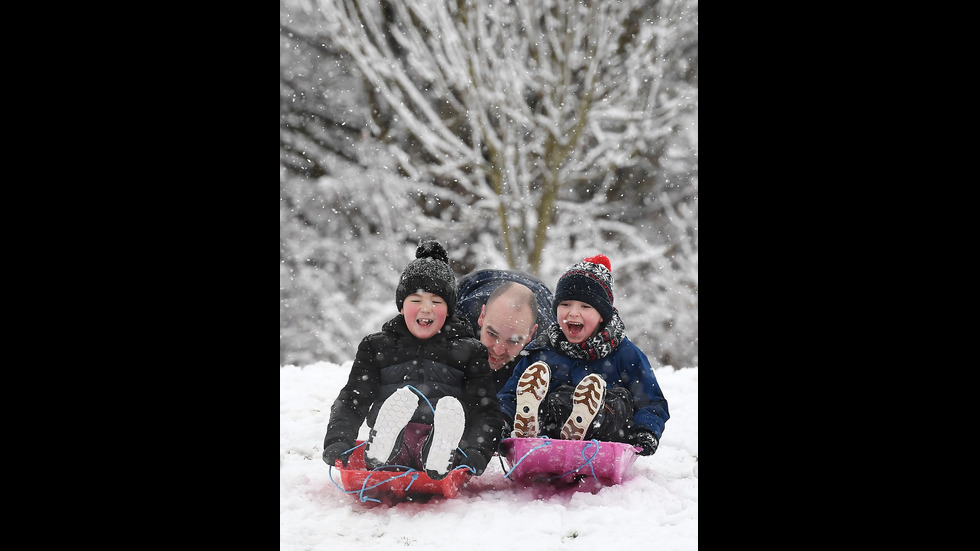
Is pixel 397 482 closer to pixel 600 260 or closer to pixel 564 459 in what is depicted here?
pixel 564 459

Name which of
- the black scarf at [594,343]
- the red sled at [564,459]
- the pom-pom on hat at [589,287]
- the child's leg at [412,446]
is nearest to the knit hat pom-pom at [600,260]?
the pom-pom on hat at [589,287]

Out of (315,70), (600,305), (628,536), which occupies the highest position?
(315,70)

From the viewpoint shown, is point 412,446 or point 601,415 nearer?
point 412,446

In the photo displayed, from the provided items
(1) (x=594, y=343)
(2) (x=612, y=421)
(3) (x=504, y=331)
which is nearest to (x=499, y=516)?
(2) (x=612, y=421)

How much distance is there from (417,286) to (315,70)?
10.8 feet

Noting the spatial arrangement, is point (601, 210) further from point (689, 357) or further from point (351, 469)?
point (351, 469)

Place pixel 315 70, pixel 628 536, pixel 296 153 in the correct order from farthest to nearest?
pixel 296 153 → pixel 315 70 → pixel 628 536

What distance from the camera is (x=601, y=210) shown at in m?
5.39

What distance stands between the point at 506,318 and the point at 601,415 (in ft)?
1.79

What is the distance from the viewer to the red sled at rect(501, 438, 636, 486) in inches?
89.4

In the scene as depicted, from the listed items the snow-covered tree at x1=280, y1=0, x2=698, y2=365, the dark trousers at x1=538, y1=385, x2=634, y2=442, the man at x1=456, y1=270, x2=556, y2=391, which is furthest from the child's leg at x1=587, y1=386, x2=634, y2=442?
the snow-covered tree at x1=280, y1=0, x2=698, y2=365

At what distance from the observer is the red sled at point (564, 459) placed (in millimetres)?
2270

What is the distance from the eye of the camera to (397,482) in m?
2.17
